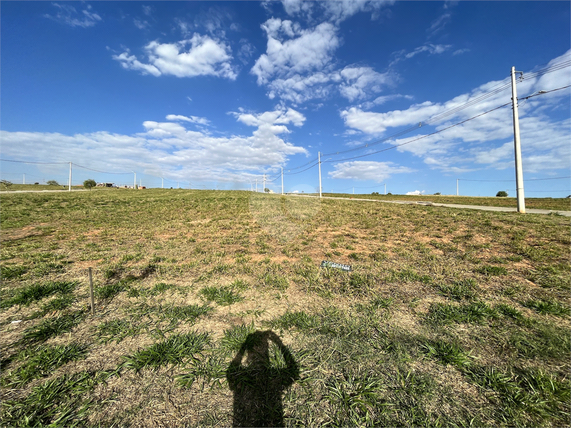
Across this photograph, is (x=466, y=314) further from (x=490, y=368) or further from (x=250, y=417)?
(x=250, y=417)

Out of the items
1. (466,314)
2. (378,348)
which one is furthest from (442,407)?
(466,314)

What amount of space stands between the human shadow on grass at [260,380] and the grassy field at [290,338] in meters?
0.02

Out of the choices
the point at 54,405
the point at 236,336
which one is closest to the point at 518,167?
the point at 236,336

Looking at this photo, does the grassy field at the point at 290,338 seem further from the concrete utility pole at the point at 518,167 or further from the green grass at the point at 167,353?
the concrete utility pole at the point at 518,167

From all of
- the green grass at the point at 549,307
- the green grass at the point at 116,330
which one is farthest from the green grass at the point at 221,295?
the green grass at the point at 549,307

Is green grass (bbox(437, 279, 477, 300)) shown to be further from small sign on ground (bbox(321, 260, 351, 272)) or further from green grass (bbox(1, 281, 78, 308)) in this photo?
green grass (bbox(1, 281, 78, 308))

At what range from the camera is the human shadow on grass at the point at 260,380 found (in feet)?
7.54

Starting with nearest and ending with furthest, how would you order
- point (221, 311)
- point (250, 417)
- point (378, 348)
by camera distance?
point (250, 417)
point (378, 348)
point (221, 311)

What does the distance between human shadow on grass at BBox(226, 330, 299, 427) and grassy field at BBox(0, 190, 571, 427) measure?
0.05 ft

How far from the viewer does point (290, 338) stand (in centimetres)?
349

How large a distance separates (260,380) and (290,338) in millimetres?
Result: 878

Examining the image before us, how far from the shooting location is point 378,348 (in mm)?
3217

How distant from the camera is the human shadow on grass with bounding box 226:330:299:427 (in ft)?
7.54

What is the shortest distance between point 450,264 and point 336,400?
19.3 ft
